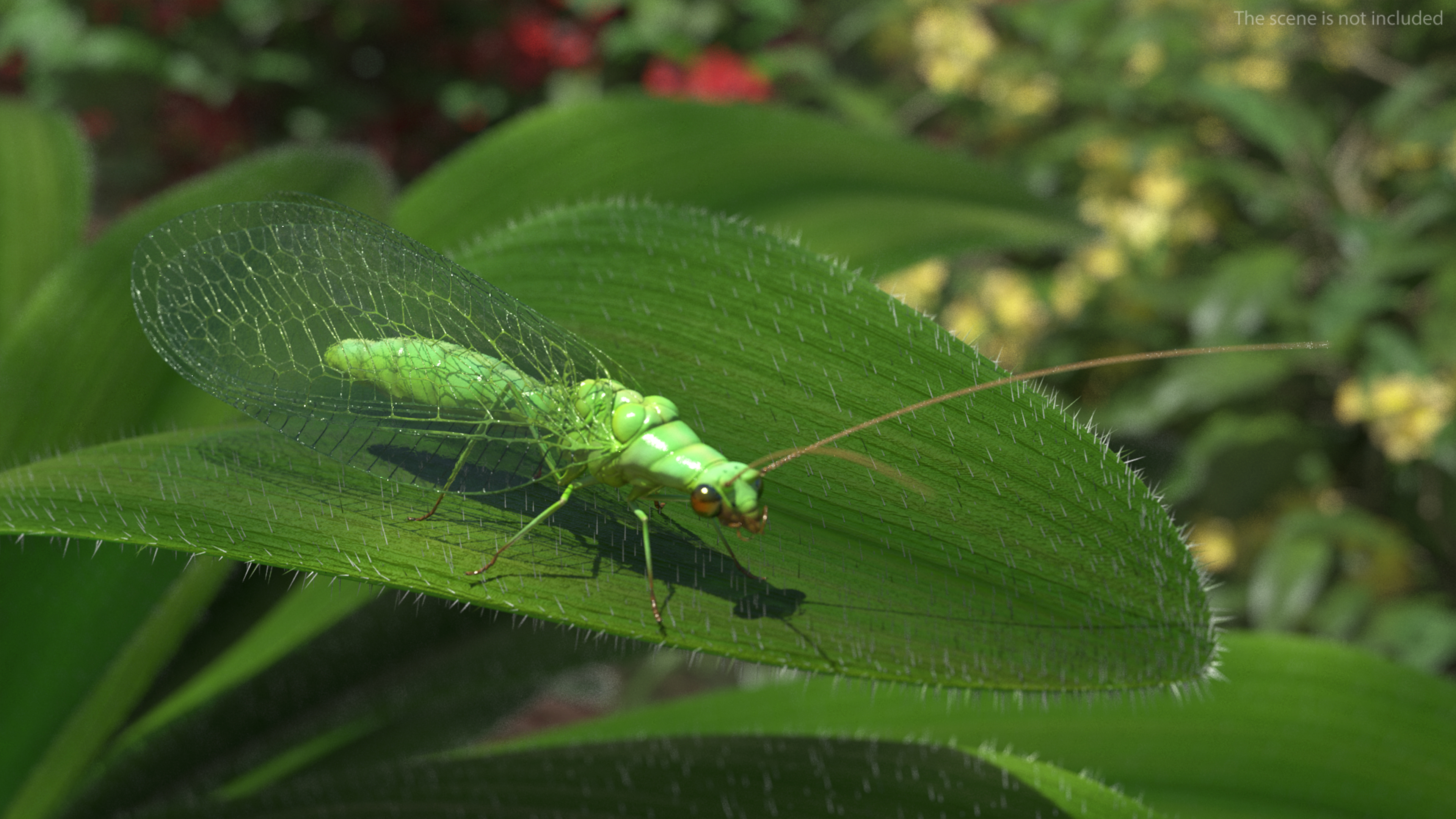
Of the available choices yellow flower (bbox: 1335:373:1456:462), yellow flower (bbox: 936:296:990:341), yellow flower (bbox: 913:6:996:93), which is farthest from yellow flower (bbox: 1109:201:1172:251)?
yellow flower (bbox: 913:6:996:93)

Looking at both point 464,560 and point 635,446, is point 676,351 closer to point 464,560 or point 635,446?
point 635,446

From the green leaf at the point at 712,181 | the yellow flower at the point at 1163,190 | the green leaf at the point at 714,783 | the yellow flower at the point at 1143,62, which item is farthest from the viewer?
the yellow flower at the point at 1143,62

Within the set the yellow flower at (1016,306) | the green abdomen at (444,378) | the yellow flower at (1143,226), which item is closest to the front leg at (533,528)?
the green abdomen at (444,378)

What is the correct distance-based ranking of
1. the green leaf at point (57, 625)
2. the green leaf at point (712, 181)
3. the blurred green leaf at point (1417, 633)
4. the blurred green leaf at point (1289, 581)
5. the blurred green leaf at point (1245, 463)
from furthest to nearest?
1. the blurred green leaf at point (1245, 463)
2. the blurred green leaf at point (1289, 581)
3. the blurred green leaf at point (1417, 633)
4. the green leaf at point (712, 181)
5. the green leaf at point (57, 625)

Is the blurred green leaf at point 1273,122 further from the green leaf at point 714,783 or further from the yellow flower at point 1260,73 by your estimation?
the green leaf at point 714,783

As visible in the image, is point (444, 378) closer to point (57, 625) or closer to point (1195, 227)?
point (57, 625)

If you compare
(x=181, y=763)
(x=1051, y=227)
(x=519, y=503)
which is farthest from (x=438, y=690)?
(x=1051, y=227)
